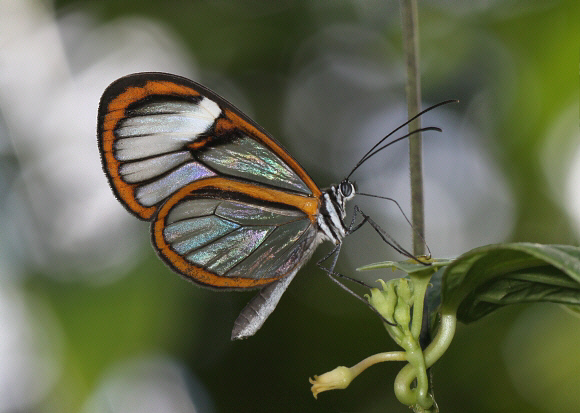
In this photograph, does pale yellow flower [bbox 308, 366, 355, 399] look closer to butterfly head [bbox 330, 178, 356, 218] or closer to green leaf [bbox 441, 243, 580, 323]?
green leaf [bbox 441, 243, 580, 323]

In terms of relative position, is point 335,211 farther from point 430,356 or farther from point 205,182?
point 430,356

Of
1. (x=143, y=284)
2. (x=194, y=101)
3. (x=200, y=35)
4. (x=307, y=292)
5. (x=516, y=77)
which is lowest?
(x=307, y=292)

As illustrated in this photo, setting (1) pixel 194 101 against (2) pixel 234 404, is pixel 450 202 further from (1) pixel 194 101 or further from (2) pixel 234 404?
(1) pixel 194 101

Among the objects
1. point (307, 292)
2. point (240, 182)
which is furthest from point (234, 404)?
point (240, 182)

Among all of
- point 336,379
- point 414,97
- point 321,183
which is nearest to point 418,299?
point 336,379

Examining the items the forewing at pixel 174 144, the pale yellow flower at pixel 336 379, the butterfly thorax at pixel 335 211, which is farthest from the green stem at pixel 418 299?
the forewing at pixel 174 144

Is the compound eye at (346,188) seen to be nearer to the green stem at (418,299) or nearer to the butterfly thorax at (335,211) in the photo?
the butterfly thorax at (335,211)

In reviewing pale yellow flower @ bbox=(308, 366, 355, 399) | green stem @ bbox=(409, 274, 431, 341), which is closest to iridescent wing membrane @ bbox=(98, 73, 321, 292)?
pale yellow flower @ bbox=(308, 366, 355, 399)
